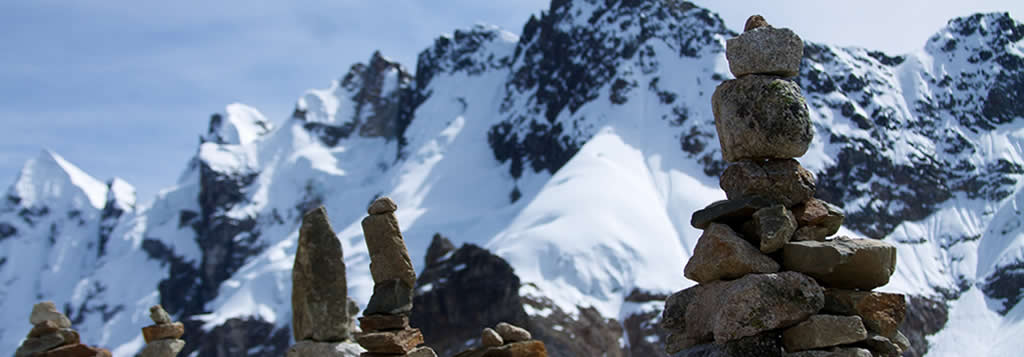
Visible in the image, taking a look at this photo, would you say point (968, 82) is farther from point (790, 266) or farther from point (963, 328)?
point (790, 266)

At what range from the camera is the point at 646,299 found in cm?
11888

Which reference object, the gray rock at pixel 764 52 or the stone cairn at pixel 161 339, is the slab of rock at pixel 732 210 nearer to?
the gray rock at pixel 764 52

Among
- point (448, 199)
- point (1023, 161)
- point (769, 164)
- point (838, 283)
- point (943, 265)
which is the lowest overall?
point (838, 283)

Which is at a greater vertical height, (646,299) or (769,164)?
(646,299)

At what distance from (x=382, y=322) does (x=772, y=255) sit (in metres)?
6.33

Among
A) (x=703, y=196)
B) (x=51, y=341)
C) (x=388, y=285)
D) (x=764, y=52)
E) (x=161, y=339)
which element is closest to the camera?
(x=764, y=52)

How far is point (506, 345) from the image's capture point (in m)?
Answer: 12.9

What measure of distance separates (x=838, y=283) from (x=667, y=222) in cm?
13356

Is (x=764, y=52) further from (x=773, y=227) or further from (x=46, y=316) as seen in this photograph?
(x=46, y=316)

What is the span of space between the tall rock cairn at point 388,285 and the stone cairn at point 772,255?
4.72m

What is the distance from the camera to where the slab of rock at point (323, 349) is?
14.0 metres

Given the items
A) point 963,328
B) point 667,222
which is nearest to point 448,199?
point 667,222

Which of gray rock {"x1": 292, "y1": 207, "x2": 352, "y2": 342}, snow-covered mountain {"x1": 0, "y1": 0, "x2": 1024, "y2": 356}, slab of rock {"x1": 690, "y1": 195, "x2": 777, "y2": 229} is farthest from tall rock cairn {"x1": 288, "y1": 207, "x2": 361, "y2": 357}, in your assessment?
snow-covered mountain {"x1": 0, "y1": 0, "x2": 1024, "y2": 356}

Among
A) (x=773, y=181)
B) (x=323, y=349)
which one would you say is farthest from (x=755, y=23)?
(x=323, y=349)
